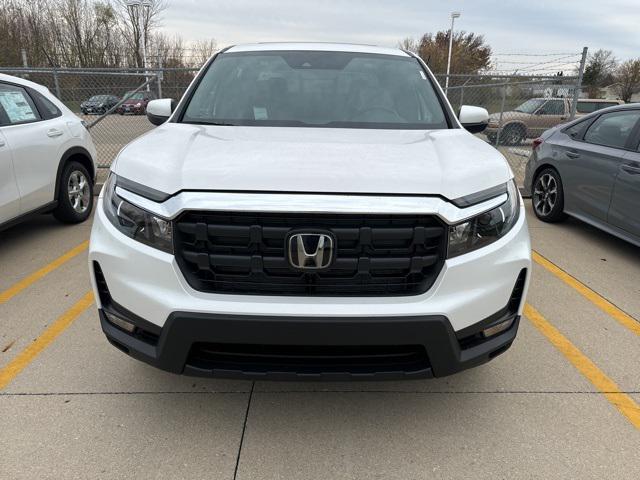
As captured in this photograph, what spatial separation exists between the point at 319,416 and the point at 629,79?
7016 cm

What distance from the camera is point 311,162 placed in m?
2.16

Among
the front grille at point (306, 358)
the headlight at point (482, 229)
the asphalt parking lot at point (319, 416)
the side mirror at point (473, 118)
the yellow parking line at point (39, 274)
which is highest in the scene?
the side mirror at point (473, 118)

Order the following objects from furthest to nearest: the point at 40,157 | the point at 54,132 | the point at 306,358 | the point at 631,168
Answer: the point at 54,132 → the point at 40,157 → the point at 631,168 → the point at 306,358

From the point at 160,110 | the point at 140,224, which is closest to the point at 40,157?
the point at 160,110

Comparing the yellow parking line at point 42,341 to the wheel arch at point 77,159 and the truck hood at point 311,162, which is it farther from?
the wheel arch at point 77,159

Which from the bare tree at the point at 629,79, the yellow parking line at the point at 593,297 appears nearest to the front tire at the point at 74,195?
the yellow parking line at the point at 593,297

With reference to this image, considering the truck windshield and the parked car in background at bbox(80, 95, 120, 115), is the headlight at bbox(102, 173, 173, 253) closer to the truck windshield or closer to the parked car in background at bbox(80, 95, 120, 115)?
the truck windshield

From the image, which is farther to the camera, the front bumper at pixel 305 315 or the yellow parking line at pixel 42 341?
the yellow parking line at pixel 42 341

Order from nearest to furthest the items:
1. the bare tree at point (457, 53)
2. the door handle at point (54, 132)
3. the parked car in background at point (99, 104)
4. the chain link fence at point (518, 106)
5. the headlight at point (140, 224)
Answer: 1. the headlight at point (140, 224)
2. the door handle at point (54, 132)
3. the parked car in background at point (99, 104)
4. the chain link fence at point (518, 106)
5. the bare tree at point (457, 53)

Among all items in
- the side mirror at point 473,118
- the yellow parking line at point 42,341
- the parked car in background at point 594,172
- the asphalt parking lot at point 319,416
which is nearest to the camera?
the asphalt parking lot at point 319,416

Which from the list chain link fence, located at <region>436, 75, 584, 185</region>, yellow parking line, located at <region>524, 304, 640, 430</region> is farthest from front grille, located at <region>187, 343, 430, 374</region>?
chain link fence, located at <region>436, 75, 584, 185</region>

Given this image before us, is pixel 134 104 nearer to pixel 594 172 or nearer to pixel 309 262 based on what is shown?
pixel 594 172

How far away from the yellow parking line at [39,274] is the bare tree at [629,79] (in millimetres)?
65265

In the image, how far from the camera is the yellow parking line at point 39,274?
3.87 m
